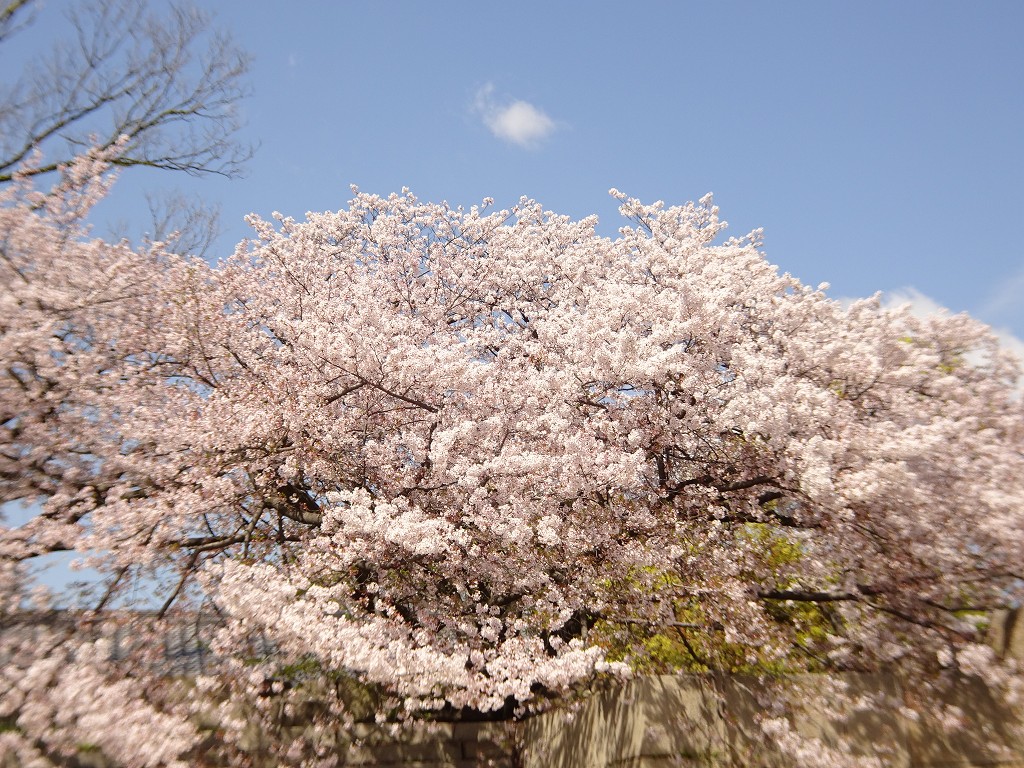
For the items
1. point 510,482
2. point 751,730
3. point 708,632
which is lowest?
point 751,730

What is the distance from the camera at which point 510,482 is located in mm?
8898

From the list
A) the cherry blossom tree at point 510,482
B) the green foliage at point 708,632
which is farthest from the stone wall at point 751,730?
the green foliage at point 708,632

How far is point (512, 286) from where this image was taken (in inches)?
555

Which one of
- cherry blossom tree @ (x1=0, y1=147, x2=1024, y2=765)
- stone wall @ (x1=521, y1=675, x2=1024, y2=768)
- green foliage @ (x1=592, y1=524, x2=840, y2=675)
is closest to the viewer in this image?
stone wall @ (x1=521, y1=675, x2=1024, y2=768)

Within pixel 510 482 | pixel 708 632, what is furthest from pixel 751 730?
pixel 510 482

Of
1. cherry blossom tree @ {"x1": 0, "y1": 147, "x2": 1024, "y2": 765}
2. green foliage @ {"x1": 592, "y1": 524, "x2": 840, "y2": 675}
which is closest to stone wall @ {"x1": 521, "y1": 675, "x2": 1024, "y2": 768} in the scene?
cherry blossom tree @ {"x1": 0, "y1": 147, "x2": 1024, "y2": 765}

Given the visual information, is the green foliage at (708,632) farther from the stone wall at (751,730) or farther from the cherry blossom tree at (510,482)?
the stone wall at (751,730)

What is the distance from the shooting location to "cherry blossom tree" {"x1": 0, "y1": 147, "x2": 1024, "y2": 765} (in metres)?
7.68

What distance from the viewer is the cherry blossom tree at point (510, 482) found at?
7.68 meters

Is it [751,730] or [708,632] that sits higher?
[708,632]

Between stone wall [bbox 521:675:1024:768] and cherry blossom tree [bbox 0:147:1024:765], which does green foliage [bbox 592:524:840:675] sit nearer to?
cherry blossom tree [bbox 0:147:1024:765]

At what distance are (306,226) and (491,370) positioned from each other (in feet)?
22.9

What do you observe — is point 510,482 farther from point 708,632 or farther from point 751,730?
point 751,730

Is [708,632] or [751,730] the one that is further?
[708,632]
